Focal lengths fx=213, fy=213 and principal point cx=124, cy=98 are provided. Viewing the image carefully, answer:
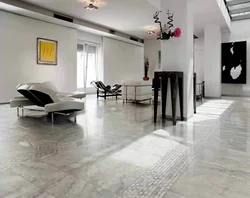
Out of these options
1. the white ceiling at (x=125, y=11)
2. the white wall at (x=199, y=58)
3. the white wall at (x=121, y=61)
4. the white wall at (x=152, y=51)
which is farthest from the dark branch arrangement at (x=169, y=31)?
the white wall at (x=152, y=51)

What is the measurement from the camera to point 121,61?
42.4 feet

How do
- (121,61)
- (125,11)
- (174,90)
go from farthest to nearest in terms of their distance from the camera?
(121,61) < (125,11) < (174,90)

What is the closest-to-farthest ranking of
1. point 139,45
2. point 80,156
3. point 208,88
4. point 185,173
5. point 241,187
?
point 241,187 < point 185,173 < point 80,156 < point 208,88 < point 139,45

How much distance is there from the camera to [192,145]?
2.95 meters

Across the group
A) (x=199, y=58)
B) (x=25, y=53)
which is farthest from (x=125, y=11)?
(x=199, y=58)

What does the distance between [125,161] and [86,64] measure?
30.0 ft

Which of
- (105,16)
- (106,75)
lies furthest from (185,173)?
(106,75)

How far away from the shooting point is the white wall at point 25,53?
7211 mm

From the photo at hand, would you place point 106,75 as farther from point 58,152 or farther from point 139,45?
point 58,152

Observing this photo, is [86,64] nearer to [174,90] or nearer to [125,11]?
[125,11]

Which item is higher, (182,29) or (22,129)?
(182,29)

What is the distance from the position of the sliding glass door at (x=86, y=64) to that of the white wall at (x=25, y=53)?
43.4 inches

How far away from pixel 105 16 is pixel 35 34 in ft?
9.14

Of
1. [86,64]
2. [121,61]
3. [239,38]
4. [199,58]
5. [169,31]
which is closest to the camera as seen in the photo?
[169,31]
